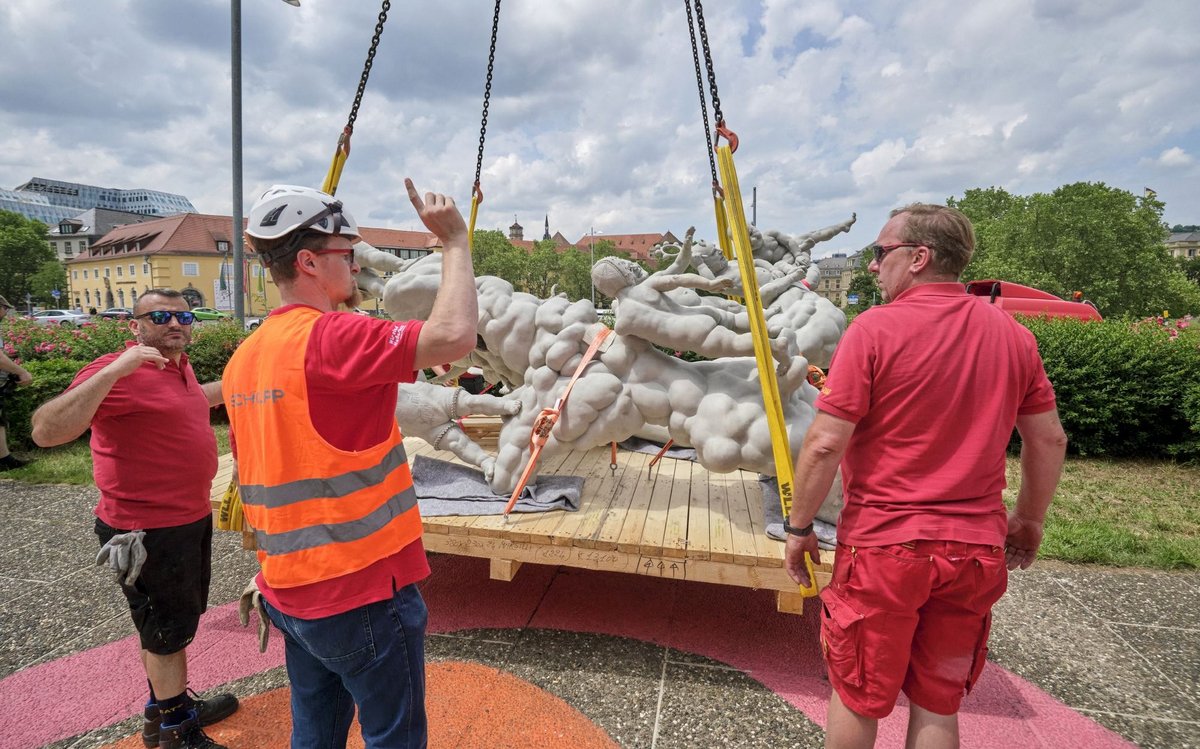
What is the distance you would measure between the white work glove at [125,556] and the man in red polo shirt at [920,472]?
7.69ft

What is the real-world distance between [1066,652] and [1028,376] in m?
2.43

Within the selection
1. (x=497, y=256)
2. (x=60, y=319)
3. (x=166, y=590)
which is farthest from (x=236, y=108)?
(x=497, y=256)

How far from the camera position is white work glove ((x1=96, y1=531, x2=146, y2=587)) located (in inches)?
86.6

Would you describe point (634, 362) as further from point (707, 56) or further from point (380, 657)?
point (380, 657)

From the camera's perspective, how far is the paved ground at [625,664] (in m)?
2.62

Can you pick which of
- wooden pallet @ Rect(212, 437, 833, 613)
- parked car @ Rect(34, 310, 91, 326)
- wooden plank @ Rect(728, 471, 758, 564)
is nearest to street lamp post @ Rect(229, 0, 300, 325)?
parked car @ Rect(34, 310, 91, 326)

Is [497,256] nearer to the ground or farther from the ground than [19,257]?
farther from the ground

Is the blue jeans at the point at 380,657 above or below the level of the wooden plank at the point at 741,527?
above

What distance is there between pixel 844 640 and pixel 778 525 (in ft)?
5.01

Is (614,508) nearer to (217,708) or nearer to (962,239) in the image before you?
(217,708)

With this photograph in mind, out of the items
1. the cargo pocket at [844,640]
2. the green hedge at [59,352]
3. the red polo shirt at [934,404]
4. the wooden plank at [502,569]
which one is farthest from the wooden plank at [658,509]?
the green hedge at [59,352]

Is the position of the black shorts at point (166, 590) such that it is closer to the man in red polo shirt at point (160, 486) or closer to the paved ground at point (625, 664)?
the man in red polo shirt at point (160, 486)

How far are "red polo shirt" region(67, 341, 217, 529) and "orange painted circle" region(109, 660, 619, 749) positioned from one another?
0.97 m

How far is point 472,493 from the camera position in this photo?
3.79 m
